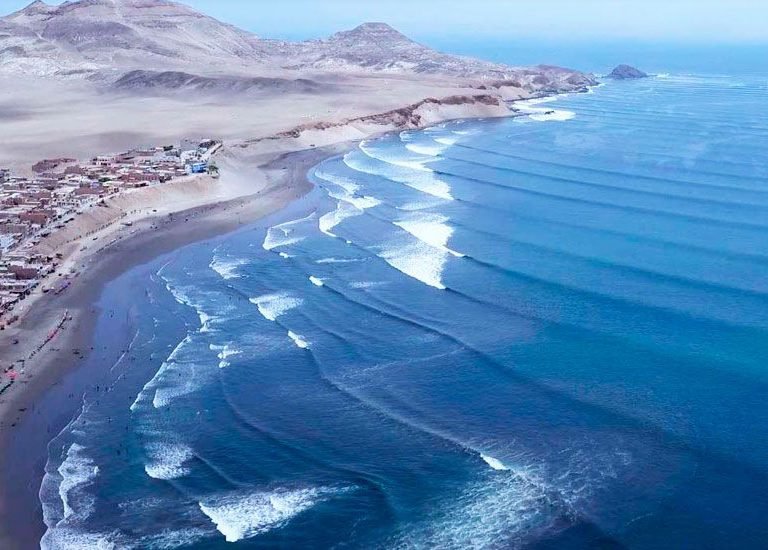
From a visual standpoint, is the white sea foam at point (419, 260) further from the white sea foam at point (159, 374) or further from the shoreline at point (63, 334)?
the white sea foam at point (159, 374)

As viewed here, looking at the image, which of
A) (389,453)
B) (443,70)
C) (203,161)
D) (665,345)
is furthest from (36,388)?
(443,70)

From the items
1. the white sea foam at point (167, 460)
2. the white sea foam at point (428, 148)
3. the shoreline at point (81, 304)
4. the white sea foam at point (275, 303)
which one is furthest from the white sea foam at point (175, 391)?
the white sea foam at point (428, 148)

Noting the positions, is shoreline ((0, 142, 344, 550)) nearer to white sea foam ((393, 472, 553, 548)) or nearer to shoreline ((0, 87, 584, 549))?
shoreline ((0, 87, 584, 549))

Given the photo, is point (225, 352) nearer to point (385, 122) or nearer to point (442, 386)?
point (442, 386)

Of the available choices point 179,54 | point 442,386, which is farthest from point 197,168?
point 179,54

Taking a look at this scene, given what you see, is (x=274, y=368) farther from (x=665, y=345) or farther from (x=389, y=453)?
(x=665, y=345)
